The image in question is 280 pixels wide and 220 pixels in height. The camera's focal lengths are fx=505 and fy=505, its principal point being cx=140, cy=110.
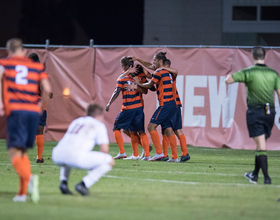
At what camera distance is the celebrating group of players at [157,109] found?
10617 millimetres

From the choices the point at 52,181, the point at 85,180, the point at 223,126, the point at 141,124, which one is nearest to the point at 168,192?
the point at 85,180

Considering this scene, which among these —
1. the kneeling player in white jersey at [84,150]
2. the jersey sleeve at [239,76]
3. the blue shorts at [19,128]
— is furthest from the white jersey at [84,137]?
the jersey sleeve at [239,76]

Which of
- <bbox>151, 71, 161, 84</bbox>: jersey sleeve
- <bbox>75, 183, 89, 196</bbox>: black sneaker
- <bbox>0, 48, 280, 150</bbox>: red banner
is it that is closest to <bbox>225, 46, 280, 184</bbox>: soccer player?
<bbox>75, 183, 89, 196</bbox>: black sneaker

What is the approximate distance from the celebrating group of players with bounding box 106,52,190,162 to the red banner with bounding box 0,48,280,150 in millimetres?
3355

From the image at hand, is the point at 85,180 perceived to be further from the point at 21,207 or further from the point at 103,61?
the point at 103,61

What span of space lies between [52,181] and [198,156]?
5.72 meters

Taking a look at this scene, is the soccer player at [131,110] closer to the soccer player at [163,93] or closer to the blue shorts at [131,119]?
the blue shorts at [131,119]

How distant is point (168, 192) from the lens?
635cm

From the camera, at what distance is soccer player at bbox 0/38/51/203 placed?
5570 millimetres

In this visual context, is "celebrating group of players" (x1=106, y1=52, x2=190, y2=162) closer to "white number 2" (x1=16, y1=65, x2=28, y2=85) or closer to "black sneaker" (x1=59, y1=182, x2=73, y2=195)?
"black sneaker" (x1=59, y1=182, x2=73, y2=195)

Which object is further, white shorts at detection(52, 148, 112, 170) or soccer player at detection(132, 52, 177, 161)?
soccer player at detection(132, 52, 177, 161)

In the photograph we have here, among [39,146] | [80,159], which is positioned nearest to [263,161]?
[80,159]

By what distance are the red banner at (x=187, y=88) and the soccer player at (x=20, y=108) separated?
911 centimetres

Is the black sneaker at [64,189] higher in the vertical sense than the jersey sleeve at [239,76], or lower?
lower
